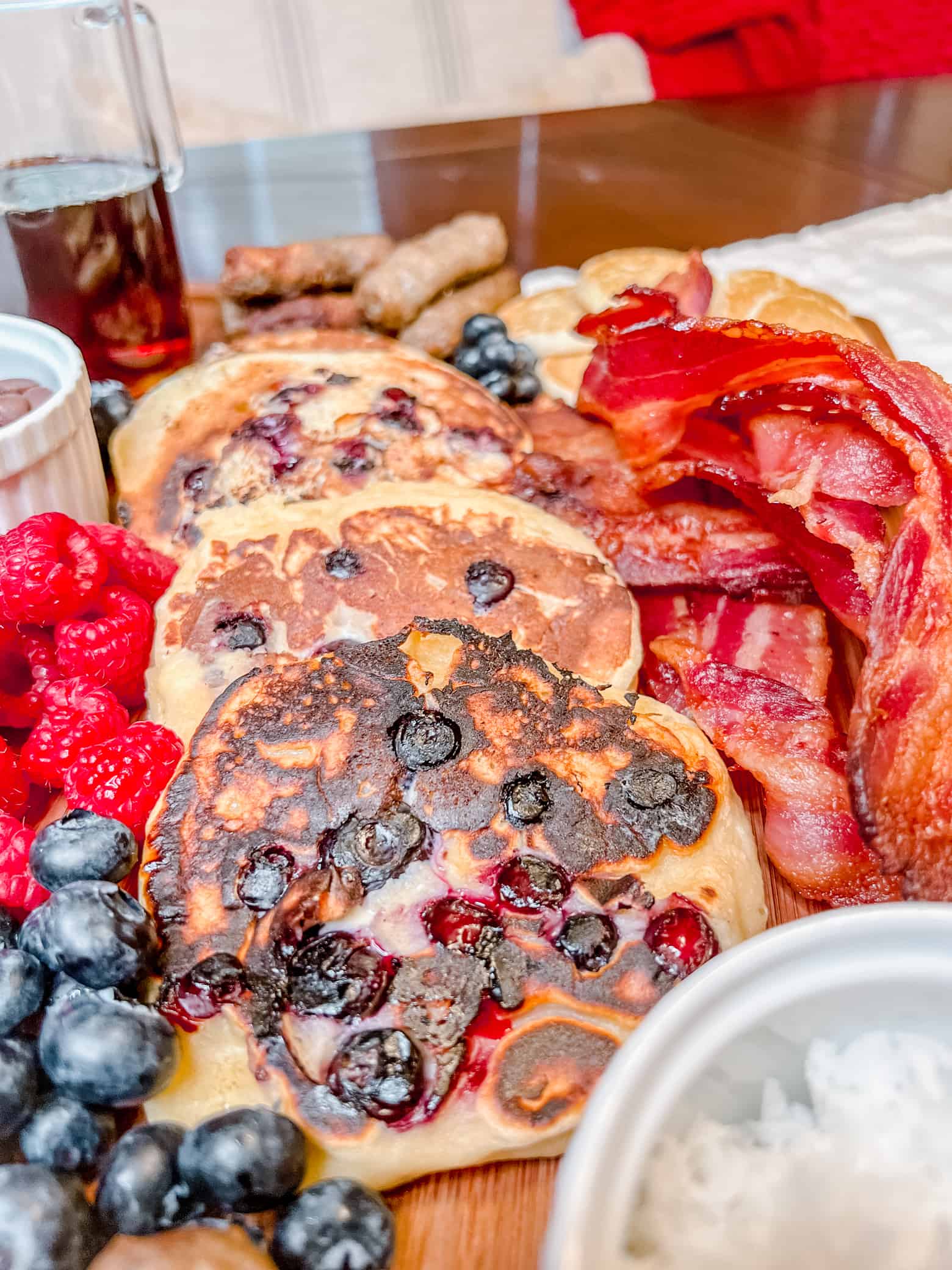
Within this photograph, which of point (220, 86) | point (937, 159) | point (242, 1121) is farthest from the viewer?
point (220, 86)

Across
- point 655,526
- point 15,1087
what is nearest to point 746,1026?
point 15,1087

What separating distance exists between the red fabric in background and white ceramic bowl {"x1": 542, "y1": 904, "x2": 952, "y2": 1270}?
363 centimetres

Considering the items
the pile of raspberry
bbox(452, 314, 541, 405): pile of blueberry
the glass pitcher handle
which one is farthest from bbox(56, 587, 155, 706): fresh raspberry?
the glass pitcher handle

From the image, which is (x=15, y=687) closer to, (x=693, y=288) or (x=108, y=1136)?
(x=108, y=1136)

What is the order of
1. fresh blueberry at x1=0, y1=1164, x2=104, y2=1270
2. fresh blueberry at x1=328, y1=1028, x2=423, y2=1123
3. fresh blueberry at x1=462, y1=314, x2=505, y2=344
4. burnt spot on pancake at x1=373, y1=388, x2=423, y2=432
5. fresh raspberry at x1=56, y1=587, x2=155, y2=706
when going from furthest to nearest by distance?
fresh blueberry at x1=462, y1=314, x2=505, y2=344 < burnt spot on pancake at x1=373, y1=388, x2=423, y2=432 < fresh raspberry at x1=56, y1=587, x2=155, y2=706 < fresh blueberry at x1=328, y1=1028, x2=423, y2=1123 < fresh blueberry at x1=0, y1=1164, x2=104, y2=1270

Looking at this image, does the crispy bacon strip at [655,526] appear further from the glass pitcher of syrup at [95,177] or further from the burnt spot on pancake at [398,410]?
the glass pitcher of syrup at [95,177]

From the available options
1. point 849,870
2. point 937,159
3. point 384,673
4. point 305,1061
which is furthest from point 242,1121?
point 937,159

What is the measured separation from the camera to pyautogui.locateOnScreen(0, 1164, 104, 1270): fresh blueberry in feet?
2.19

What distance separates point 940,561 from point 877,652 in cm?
12

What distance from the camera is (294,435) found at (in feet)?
4.51

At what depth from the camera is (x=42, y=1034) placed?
777 mm

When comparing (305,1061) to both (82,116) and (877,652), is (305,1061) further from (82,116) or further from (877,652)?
(82,116)

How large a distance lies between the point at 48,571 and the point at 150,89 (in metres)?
1.00

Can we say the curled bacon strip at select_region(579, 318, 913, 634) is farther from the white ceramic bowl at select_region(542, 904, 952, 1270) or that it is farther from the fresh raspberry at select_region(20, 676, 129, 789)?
the fresh raspberry at select_region(20, 676, 129, 789)
